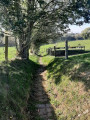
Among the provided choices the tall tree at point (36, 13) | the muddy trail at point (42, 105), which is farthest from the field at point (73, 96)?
the tall tree at point (36, 13)

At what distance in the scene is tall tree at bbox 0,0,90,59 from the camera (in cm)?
788

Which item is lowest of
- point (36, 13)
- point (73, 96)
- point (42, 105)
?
point (42, 105)

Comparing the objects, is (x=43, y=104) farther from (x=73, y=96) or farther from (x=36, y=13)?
(x=36, y=13)

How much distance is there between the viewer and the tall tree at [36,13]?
788 centimetres

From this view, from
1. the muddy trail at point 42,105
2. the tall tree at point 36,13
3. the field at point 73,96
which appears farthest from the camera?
the tall tree at point 36,13

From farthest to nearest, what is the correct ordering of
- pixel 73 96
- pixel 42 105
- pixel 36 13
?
pixel 36 13 < pixel 42 105 < pixel 73 96

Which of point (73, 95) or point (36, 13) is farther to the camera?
point (36, 13)

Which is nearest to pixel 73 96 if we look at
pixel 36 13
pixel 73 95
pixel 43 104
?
pixel 73 95

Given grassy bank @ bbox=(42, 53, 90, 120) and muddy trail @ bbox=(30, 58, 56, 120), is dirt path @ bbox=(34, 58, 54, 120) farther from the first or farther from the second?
grassy bank @ bbox=(42, 53, 90, 120)

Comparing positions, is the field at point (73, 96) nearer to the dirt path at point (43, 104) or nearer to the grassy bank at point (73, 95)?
the grassy bank at point (73, 95)

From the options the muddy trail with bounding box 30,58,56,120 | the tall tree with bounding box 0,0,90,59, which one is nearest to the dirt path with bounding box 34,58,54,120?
the muddy trail with bounding box 30,58,56,120

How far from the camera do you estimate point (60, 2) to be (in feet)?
38.9

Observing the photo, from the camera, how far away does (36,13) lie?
32.9 feet

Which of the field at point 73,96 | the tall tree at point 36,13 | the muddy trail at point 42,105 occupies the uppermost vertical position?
the tall tree at point 36,13
